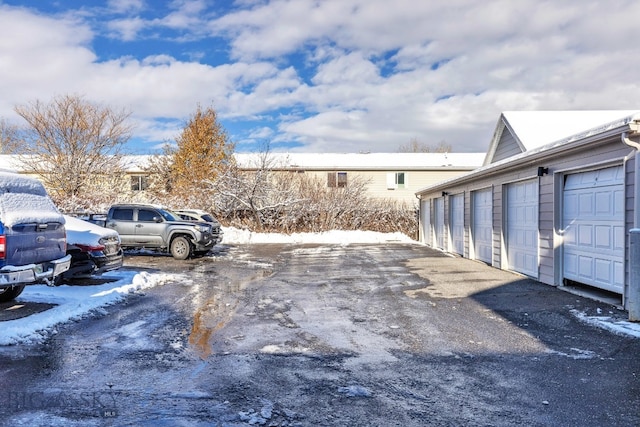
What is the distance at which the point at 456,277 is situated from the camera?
1121cm

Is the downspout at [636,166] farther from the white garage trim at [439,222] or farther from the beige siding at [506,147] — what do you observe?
the white garage trim at [439,222]

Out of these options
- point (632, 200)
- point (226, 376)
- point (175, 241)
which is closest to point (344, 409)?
point (226, 376)

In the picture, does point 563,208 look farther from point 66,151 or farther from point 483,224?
point 66,151

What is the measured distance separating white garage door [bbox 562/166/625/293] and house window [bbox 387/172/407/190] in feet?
72.2

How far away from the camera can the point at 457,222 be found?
17312 millimetres

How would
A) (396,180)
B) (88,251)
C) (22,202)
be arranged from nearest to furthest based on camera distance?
(22,202), (88,251), (396,180)

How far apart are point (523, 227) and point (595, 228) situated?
2923mm

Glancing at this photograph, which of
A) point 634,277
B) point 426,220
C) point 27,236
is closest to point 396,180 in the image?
point 426,220

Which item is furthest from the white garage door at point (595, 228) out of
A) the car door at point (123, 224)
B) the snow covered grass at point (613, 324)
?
the car door at point (123, 224)

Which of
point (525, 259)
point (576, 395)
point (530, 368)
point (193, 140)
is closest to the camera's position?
point (576, 395)

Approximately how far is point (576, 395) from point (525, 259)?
7.60 meters

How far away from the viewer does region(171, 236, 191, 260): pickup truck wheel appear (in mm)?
15492

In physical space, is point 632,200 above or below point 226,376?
above

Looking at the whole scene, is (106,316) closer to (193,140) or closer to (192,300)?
(192,300)
